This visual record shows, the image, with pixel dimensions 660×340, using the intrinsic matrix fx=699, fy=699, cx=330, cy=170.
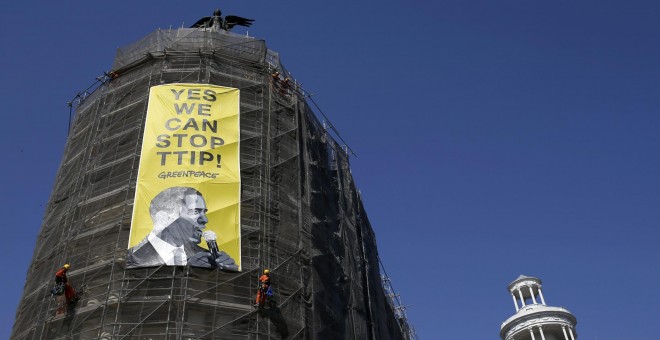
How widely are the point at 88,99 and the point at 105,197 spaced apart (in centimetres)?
1144

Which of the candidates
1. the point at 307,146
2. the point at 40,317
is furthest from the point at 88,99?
the point at 40,317

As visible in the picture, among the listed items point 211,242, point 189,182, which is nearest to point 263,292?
point 211,242

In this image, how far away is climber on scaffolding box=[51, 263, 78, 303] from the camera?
91.7ft

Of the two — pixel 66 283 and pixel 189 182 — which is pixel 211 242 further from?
pixel 66 283

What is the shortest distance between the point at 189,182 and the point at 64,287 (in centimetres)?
691

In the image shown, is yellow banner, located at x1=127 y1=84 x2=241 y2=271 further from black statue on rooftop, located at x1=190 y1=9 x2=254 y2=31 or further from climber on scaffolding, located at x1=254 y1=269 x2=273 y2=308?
black statue on rooftop, located at x1=190 y1=9 x2=254 y2=31

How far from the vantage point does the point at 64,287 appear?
28109mm

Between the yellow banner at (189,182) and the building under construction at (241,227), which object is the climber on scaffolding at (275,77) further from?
the yellow banner at (189,182)

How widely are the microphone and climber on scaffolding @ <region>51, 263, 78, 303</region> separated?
5.64 m

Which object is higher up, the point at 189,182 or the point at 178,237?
the point at 189,182

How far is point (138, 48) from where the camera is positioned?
135ft

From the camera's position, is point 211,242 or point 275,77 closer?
point 211,242

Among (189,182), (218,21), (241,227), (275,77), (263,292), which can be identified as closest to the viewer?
(263,292)

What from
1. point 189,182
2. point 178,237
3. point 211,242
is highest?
point 189,182
